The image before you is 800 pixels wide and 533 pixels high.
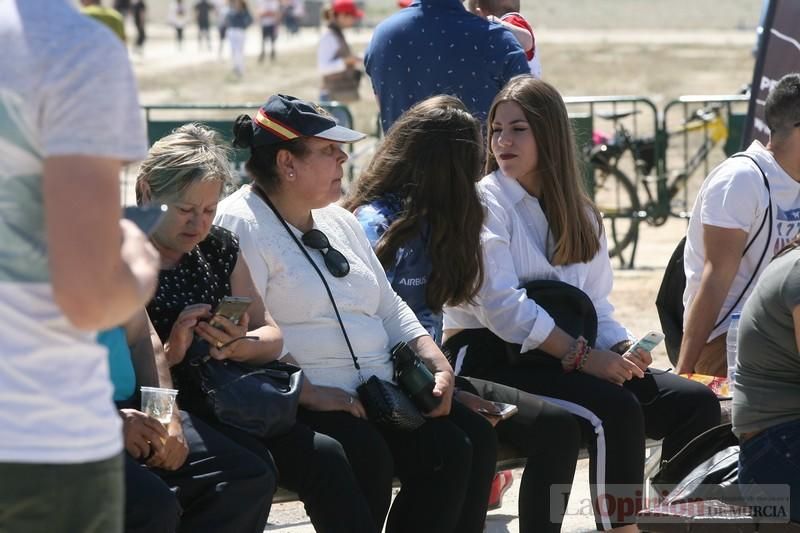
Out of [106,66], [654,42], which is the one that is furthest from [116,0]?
[106,66]

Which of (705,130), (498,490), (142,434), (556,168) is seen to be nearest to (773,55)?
(556,168)

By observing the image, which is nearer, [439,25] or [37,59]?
[37,59]

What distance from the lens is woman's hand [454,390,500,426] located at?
4285mm

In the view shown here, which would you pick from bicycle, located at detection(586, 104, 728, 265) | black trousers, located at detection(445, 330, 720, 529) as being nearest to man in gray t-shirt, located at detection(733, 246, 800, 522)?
black trousers, located at detection(445, 330, 720, 529)

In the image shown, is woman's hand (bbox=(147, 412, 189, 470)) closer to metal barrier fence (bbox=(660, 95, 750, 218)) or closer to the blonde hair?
the blonde hair

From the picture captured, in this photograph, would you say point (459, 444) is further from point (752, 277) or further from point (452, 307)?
point (752, 277)

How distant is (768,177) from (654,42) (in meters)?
40.9

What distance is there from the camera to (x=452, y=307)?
473cm

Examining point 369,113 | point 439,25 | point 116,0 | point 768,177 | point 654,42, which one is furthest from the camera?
point 654,42

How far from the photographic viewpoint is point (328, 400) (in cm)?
402

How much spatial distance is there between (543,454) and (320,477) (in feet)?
3.00

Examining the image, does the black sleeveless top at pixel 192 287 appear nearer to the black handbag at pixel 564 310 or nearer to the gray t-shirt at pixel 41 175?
the black handbag at pixel 564 310

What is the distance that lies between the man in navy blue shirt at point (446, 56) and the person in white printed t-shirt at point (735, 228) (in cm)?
102

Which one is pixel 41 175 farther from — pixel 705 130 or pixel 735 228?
pixel 705 130
